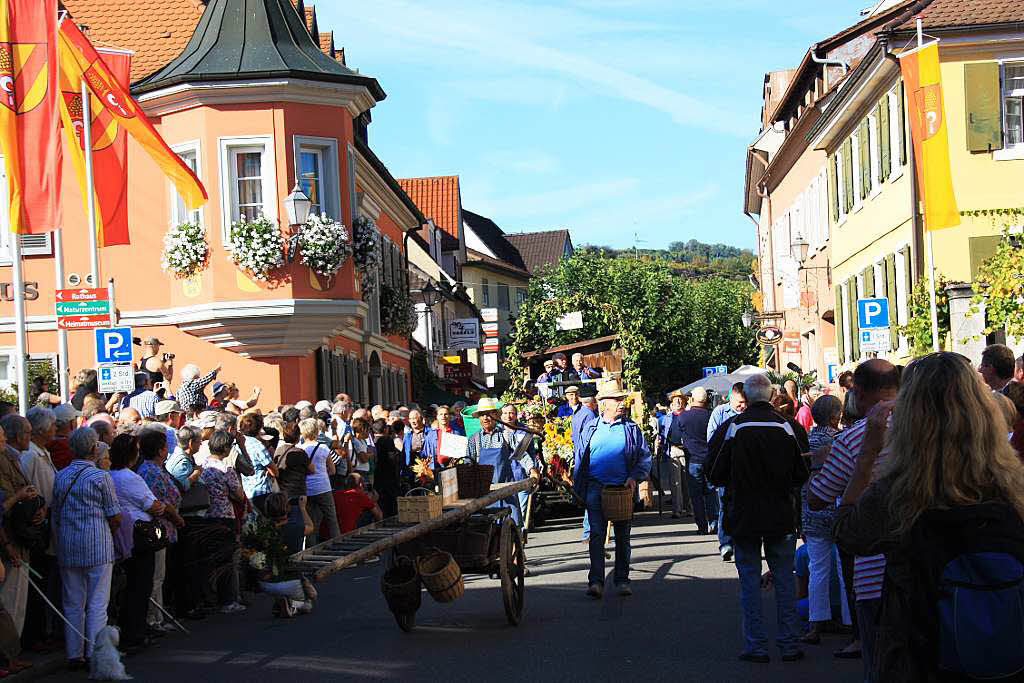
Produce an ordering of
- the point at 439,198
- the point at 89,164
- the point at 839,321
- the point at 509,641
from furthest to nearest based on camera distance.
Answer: the point at 439,198
the point at 839,321
the point at 89,164
the point at 509,641

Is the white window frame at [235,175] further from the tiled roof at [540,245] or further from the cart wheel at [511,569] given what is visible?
the tiled roof at [540,245]

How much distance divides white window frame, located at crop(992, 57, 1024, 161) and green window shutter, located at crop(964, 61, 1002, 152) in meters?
0.15

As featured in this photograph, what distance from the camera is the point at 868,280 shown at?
33625mm

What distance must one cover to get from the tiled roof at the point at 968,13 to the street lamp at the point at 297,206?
37.7ft

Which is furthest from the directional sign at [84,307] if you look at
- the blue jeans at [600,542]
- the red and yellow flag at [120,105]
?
the blue jeans at [600,542]

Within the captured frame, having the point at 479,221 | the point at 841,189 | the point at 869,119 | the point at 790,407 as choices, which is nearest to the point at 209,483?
the point at 790,407

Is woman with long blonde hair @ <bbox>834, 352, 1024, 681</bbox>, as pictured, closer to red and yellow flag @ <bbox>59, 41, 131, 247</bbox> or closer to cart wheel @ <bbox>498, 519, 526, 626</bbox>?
cart wheel @ <bbox>498, 519, 526, 626</bbox>

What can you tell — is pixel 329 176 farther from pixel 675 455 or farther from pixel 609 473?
pixel 609 473

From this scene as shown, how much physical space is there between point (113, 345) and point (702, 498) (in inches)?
317

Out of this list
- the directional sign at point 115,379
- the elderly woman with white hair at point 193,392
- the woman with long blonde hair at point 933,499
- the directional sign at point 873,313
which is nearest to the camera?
the woman with long blonde hair at point 933,499

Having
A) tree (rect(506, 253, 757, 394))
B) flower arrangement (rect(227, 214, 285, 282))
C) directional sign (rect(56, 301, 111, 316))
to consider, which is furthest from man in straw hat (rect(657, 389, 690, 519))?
tree (rect(506, 253, 757, 394))

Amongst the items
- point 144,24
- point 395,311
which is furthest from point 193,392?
point 395,311

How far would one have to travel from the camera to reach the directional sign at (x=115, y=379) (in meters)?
17.6

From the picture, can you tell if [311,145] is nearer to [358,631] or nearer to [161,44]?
[161,44]
